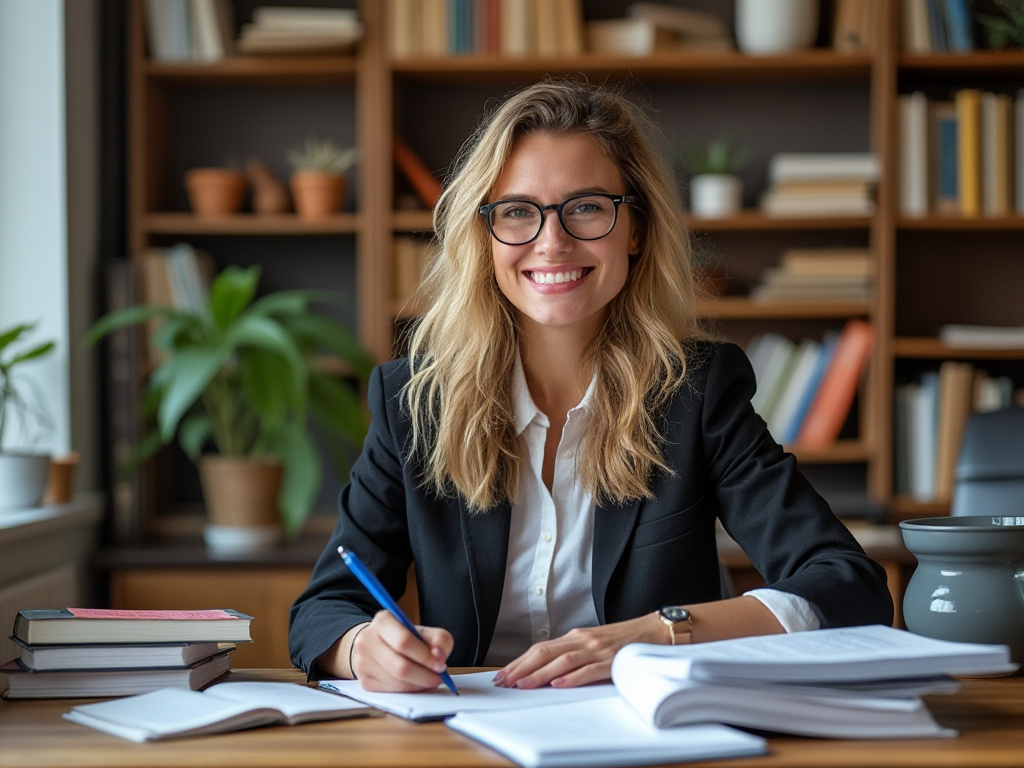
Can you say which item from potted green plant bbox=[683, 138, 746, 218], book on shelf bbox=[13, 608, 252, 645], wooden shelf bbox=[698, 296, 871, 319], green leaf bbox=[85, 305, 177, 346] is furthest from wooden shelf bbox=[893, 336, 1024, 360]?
book on shelf bbox=[13, 608, 252, 645]

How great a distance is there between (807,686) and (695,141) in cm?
250

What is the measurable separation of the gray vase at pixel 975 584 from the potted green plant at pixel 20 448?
1.89 meters

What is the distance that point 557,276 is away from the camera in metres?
1.60

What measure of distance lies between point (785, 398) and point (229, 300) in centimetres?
155

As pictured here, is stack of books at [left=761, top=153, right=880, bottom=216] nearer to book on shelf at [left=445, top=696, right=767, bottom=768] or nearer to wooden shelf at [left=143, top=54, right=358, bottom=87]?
wooden shelf at [left=143, top=54, right=358, bottom=87]

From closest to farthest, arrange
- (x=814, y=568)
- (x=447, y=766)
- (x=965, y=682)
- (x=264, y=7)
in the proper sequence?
(x=447, y=766)
(x=965, y=682)
(x=814, y=568)
(x=264, y=7)

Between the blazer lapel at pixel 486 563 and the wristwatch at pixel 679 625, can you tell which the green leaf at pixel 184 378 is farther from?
the wristwatch at pixel 679 625

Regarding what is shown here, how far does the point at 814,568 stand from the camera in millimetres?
1329

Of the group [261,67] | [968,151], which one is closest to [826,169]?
[968,151]

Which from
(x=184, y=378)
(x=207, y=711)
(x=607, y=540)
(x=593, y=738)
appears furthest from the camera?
(x=184, y=378)

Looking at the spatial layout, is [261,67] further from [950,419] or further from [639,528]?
[950,419]

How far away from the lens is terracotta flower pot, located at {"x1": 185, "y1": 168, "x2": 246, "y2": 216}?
3.06m

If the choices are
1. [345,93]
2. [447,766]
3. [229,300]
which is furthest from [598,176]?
[345,93]

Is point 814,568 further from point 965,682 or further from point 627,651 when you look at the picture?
point 627,651
